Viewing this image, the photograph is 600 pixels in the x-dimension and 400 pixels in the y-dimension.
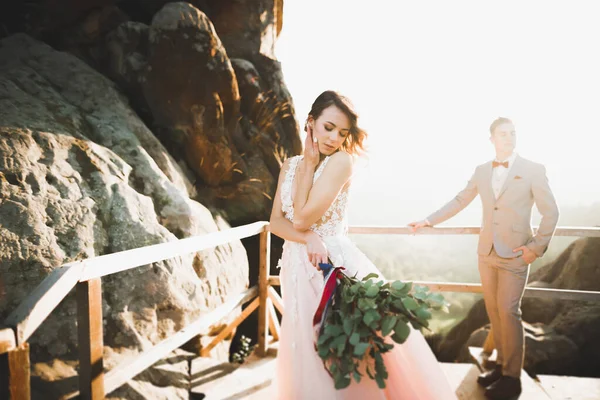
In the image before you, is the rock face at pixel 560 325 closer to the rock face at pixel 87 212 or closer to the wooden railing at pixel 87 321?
the rock face at pixel 87 212

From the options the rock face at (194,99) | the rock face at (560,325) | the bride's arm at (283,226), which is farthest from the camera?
the rock face at (194,99)

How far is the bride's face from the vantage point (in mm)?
2121

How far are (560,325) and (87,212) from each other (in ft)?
22.8

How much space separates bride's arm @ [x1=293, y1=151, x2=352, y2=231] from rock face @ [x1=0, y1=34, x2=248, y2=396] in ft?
6.20

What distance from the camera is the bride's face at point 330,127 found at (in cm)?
212

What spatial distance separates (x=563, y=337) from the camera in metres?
5.61

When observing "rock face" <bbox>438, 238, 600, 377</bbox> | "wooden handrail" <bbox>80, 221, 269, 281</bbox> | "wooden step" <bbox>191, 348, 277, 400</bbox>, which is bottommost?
"rock face" <bbox>438, 238, 600, 377</bbox>

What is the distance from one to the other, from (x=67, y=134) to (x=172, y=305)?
220cm

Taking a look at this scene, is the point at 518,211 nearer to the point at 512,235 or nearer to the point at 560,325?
the point at 512,235

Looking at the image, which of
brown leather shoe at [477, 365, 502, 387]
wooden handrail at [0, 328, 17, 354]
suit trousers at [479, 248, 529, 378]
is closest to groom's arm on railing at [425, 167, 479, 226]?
suit trousers at [479, 248, 529, 378]

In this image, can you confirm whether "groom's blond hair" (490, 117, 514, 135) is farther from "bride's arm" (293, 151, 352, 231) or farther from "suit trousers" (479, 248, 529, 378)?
"bride's arm" (293, 151, 352, 231)

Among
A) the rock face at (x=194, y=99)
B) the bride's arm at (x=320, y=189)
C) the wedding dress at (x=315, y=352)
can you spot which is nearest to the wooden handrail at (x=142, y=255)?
the wedding dress at (x=315, y=352)

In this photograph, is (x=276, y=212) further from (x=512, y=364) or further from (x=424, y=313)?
(x=512, y=364)

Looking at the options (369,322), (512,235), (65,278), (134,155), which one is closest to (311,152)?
(369,322)
